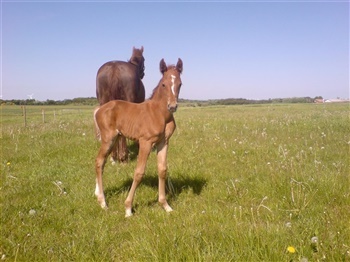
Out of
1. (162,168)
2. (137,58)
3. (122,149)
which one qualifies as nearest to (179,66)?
(162,168)

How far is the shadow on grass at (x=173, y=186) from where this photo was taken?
5.45m

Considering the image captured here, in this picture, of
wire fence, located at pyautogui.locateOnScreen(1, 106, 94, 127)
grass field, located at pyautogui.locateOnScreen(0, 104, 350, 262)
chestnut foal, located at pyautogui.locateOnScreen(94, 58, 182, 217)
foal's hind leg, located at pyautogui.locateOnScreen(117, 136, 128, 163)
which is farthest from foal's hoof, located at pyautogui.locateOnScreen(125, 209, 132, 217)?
wire fence, located at pyautogui.locateOnScreen(1, 106, 94, 127)

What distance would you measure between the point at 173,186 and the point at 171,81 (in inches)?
97.4

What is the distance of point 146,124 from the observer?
474 centimetres

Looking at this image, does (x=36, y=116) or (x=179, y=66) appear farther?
(x=36, y=116)

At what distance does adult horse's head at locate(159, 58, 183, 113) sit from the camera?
4.40 m

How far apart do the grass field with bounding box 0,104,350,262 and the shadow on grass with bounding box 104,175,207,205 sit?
23mm

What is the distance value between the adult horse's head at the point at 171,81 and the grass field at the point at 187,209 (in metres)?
1.82

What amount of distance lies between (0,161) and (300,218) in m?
7.68

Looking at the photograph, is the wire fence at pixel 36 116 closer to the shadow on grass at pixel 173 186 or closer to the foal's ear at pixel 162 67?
the shadow on grass at pixel 173 186

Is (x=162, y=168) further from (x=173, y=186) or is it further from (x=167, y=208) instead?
(x=173, y=186)

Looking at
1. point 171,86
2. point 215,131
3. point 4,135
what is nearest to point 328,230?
point 171,86

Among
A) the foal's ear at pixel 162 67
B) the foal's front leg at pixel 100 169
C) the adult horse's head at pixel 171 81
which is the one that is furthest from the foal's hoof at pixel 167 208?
the foal's ear at pixel 162 67

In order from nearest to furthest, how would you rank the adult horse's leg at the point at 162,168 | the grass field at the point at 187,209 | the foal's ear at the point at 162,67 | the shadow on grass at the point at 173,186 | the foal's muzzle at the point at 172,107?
the grass field at the point at 187,209 → the foal's muzzle at the point at 172,107 → the foal's ear at the point at 162,67 → the adult horse's leg at the point at 162,168 → the shadow on grass at the point at 173,186
